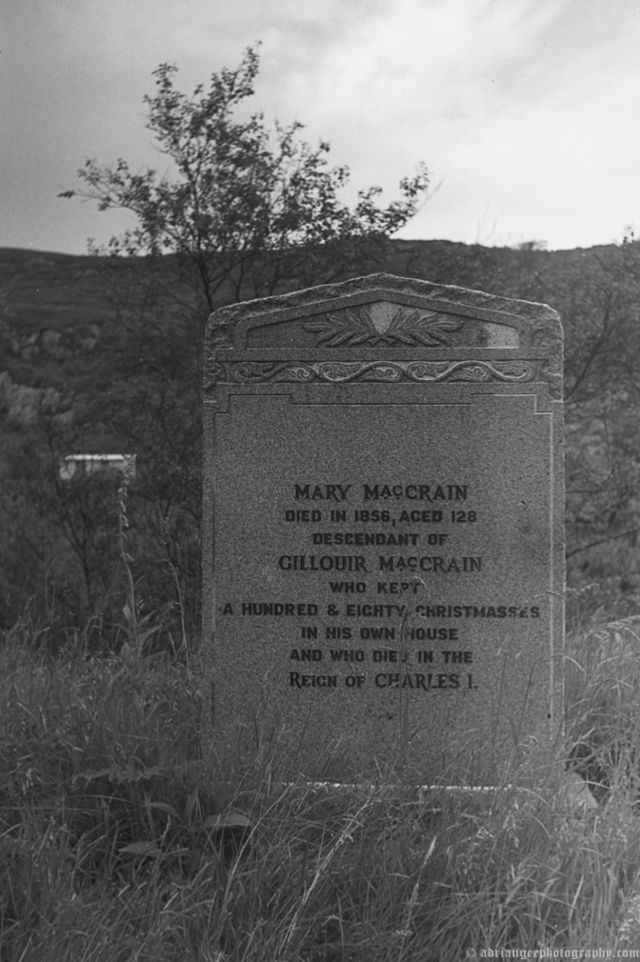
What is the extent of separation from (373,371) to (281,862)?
2121 millimetres

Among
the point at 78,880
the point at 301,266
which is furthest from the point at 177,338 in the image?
the point at 78,880

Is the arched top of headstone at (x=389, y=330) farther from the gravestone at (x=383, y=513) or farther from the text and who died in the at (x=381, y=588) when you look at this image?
the text and who died in the at (x=381, y=588)

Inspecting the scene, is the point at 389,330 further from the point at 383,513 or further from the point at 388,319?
the point at 383,513

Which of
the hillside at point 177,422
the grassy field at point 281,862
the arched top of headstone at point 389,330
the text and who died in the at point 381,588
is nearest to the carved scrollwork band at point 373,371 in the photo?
the arched top of headstone at point 389,330

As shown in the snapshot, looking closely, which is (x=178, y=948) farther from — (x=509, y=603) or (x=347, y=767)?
(x=509, y=603)

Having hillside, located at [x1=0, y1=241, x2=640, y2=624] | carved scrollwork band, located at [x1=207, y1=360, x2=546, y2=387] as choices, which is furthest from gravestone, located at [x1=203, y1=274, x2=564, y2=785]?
hillside, located at [x1=0, y1=241, x2=640, y2=624]

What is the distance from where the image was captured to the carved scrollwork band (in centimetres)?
466

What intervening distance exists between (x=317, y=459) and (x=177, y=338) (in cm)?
392

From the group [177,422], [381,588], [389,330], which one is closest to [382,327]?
[389,330]

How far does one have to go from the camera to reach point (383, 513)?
15.3 ft

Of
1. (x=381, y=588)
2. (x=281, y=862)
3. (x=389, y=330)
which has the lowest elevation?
(x=281, y=862)

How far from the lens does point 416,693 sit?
15.1 feet

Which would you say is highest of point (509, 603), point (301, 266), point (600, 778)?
point (301, 266)

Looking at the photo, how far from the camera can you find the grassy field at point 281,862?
3027 millimetres
